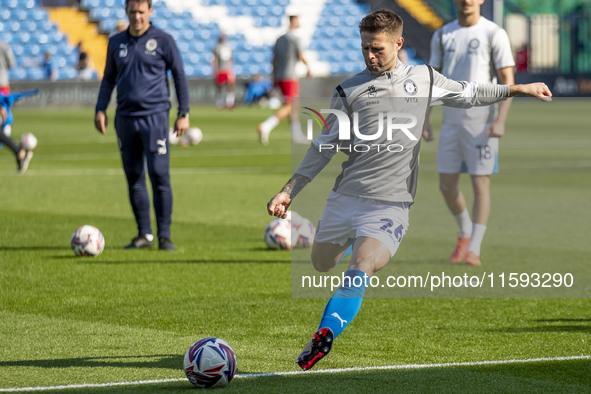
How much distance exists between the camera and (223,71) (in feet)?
120

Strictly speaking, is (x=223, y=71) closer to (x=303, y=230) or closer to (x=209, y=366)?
(x=303, y=230)

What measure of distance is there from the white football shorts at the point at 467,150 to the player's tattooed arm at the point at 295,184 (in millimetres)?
3453

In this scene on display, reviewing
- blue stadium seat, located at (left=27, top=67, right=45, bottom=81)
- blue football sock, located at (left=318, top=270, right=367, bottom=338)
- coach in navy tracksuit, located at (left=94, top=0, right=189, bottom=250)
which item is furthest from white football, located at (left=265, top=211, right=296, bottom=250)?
blue stadium seat, located at (left=27, top=67, right=45, bottom=81)

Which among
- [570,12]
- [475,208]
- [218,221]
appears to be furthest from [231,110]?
[475,208]

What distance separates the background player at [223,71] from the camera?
36.2m

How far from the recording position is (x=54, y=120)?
30406 millimetres

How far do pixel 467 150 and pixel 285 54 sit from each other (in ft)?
49.4

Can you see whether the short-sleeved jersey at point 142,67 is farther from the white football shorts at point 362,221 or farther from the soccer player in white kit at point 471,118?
the white football shorts at point 362,221

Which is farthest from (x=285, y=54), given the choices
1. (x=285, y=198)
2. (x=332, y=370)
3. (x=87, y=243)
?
(x=332, y=370)

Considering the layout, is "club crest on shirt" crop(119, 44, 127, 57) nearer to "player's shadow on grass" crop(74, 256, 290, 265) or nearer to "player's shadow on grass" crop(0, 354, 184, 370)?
"player's shadow on grass" crop(74, 256, 290, 265)

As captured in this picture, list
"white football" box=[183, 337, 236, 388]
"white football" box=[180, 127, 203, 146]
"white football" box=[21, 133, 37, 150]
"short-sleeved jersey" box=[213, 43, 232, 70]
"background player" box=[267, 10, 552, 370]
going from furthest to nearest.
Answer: "short-sleeved jersey" box=[213, 43, 232, 70] < "white football" box=[180, 127, 203, 146] < "white football" box=[21, 133, 37, 150] < "background player" box=[267, 10, 552, 370] < "white football" box=[183, 337, 236, 388]

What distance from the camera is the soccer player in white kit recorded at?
8703 mm

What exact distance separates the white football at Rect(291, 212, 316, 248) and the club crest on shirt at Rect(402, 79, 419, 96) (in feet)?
12.1

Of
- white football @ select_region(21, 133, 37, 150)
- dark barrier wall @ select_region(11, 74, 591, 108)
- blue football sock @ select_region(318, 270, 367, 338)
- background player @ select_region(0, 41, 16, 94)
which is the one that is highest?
blue football sock @ select_region(318, 270, 367, 338)
